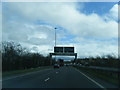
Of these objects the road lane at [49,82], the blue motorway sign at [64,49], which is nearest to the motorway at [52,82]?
the road lane at [49,82]

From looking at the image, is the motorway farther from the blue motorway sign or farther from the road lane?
the blue motorway sign

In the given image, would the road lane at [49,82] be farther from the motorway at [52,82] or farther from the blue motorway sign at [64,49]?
the blue motorway sign at [64,49]

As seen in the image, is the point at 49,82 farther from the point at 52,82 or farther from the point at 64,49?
the point at 64,49

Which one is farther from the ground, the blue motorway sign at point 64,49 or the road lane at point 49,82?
the blue motorway sign at point 64,49

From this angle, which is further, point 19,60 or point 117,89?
point 19,60

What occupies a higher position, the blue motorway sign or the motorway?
the blue motorway sign

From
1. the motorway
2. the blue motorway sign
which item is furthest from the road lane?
the blue motorway sign

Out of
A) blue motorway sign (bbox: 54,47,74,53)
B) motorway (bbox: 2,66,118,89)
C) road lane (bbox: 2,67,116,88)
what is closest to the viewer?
road lane (bbox: 2,67,116,88)

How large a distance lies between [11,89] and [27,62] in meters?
55.3

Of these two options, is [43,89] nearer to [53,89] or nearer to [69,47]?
[53,89]

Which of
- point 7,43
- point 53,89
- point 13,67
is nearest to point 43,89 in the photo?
point 53,89

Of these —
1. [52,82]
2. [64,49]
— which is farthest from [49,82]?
[64,49]

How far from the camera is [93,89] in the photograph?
15.0 metres

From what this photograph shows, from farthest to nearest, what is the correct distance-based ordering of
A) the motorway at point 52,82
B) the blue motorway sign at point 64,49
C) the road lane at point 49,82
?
the blue motorway sign at point 64,49 → the motorway at point 52,82 → the road lane at point 49,82
